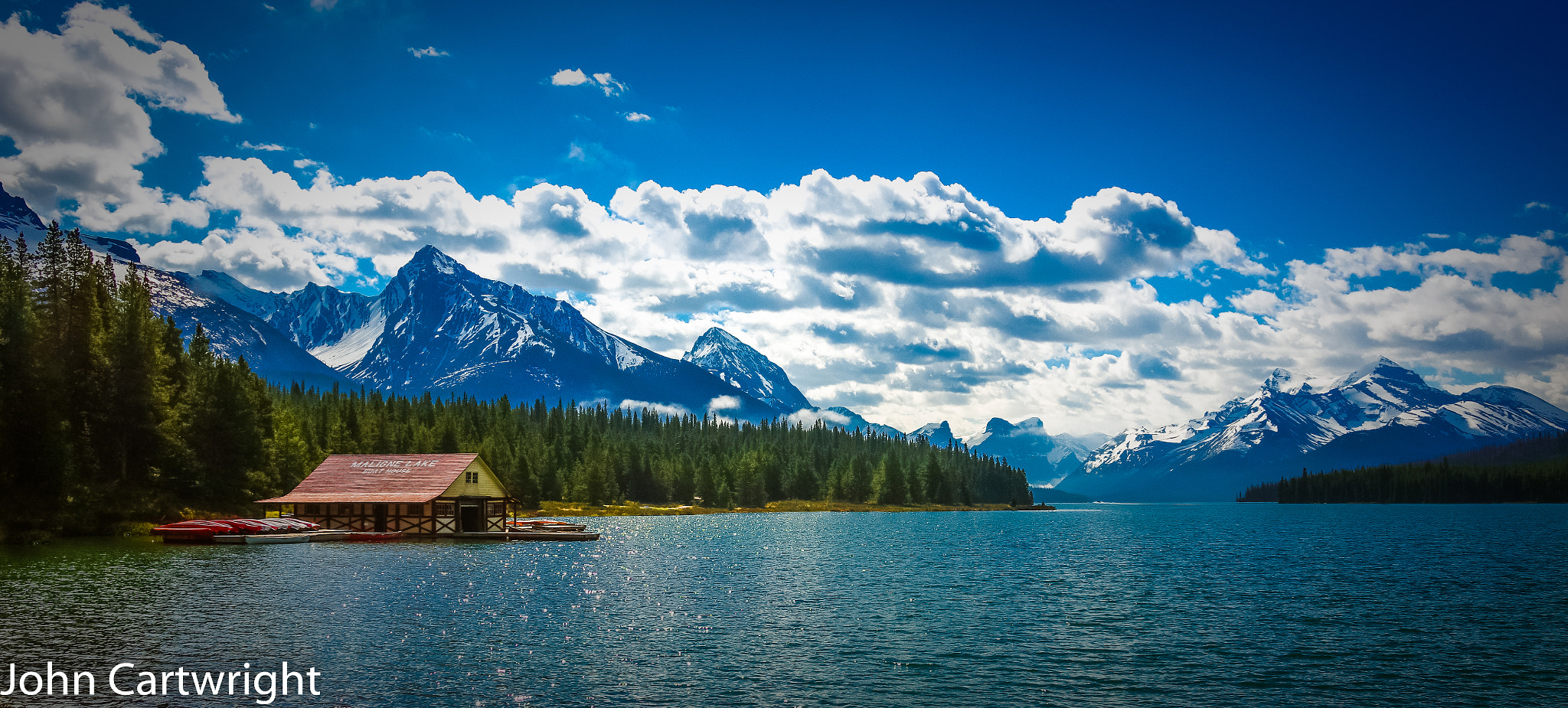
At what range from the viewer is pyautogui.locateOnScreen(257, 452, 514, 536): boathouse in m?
97.4

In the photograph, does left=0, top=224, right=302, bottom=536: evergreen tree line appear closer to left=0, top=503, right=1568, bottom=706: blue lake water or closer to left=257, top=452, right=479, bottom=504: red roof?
left=0, top=503, right=1568, bottom=706: blue lake water

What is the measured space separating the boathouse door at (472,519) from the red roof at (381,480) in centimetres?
573

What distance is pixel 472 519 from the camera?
103 metres

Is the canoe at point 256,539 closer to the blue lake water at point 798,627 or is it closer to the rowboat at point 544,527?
the blue lake water at point 798,627

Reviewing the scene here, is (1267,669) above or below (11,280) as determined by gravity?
below

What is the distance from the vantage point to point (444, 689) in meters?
26.8

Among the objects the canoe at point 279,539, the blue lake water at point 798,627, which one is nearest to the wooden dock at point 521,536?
the canoe at point 279,539

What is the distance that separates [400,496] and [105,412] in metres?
27.5

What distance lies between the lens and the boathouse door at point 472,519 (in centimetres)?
10203

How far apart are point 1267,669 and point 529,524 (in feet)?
302

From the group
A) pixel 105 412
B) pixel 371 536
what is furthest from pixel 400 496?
pixel 105 412

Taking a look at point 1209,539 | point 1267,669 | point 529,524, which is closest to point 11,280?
point 529,524

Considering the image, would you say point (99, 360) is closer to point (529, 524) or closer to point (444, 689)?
point (529, 524)

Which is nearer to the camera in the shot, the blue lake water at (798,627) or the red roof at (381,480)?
the blue lake water at (798,627)
